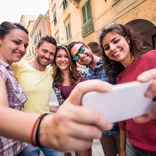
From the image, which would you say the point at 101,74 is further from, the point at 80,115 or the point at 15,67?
the point at 80,115

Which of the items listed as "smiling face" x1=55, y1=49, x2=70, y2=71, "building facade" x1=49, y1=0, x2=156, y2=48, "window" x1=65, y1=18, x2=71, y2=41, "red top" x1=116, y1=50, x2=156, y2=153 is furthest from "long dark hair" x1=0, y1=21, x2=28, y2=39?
"window" x1=65, y1=18, x2=71, y2=41

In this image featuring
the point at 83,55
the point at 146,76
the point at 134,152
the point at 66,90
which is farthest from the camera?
the point at 83,55

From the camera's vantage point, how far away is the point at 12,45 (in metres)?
1.86

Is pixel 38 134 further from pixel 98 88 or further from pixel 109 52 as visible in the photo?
pixel 109 52

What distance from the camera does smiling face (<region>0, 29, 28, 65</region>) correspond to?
1.83 meters

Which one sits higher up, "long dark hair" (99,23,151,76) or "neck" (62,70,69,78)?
"long dark hair" (99,23,151,76)

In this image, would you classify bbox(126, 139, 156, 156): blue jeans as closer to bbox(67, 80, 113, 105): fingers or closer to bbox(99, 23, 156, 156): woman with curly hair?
bbox(99, 23, 156, 156): woman with curly hair

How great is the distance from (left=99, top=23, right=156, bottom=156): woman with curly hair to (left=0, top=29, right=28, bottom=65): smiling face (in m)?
0.94

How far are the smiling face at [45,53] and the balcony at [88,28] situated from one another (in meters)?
6.42

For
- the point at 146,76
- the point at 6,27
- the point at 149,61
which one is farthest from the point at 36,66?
the point at 146,76

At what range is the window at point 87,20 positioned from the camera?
27.8ft

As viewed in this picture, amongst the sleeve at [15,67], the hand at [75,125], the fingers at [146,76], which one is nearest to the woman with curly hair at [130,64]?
the fingers at [146,76]

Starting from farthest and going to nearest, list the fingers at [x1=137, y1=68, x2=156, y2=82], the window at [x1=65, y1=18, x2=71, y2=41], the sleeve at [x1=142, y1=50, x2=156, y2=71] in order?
the window at [x1=65, y1=18, x2=71, y2=41], the sleeve at [x1=142, y1=50, x2=156, y2=71], the fingers at [x1=137, y1=68, x2=156, y2=82]

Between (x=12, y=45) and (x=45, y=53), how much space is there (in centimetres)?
61
